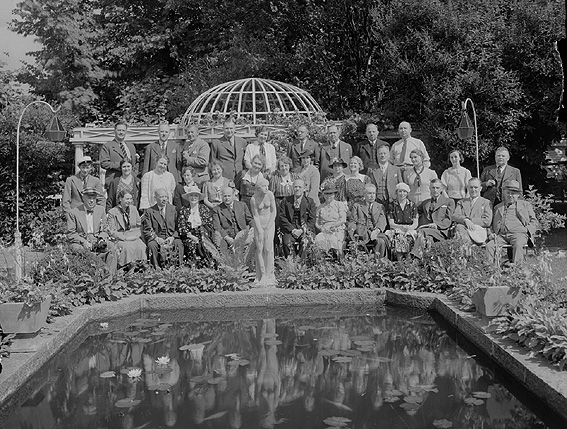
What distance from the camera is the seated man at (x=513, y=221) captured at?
29.0 ft

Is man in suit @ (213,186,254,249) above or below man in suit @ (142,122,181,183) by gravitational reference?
below

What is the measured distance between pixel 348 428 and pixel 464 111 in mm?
7710

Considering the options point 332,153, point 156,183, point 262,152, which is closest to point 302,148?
point 332,153

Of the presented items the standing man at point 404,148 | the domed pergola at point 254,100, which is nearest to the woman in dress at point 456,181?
the standing man at point 404,148

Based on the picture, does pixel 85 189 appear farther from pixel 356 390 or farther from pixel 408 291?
pixel 356 390

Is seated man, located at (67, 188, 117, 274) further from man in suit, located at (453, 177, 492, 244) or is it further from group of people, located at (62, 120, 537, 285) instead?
man in suit, located at (453, 177, 492, 244)

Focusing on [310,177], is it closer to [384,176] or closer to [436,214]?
[384,176]

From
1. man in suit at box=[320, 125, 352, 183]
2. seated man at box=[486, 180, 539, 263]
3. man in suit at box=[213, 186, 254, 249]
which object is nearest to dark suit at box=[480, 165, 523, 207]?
seated man at box=[486, 180, 539, 263]

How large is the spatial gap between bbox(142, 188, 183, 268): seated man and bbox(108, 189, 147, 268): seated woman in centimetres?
10

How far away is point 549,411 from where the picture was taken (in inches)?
184

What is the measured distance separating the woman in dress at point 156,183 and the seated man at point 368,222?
86.7 inches

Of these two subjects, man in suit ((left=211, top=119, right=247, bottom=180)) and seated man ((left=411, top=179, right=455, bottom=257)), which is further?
man in suit ((left=211, top=119, right=247, bottom=180))

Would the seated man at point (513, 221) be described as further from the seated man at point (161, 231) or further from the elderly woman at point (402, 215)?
the seated man at point (161, 231)

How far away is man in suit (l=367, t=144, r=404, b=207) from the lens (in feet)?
32.2
